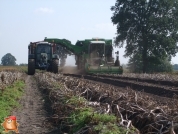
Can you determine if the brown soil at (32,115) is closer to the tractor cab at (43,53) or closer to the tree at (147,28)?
the tractor cab at (43,53)

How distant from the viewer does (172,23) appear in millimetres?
47031

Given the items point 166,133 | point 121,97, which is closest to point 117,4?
point 121,97

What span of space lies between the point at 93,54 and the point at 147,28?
12.9 metres

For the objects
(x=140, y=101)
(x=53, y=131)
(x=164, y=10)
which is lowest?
(x=53, y=131)

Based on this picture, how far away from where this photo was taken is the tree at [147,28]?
46.4 metres

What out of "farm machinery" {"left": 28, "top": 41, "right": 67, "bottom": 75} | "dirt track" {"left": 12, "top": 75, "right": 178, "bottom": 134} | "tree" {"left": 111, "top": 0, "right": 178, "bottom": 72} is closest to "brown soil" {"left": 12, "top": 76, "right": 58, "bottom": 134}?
"dirt track" {"left": 12, "top": 75, "right": 178, "bottom": 134}

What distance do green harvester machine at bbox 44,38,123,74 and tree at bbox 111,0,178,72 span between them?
1063cm

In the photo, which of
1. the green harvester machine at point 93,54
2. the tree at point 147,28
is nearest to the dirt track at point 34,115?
the green harvester machine at point 93,54

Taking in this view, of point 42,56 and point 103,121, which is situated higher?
point 42,56

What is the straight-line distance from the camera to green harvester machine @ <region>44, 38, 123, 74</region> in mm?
34531

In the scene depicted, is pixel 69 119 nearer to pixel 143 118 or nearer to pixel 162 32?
pixel 143 118

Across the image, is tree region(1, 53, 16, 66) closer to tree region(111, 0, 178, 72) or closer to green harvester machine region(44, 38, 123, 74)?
tree region(111, 0, 178, 72)

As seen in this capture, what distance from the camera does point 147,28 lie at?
4716cm

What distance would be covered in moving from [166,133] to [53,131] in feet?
9.24
